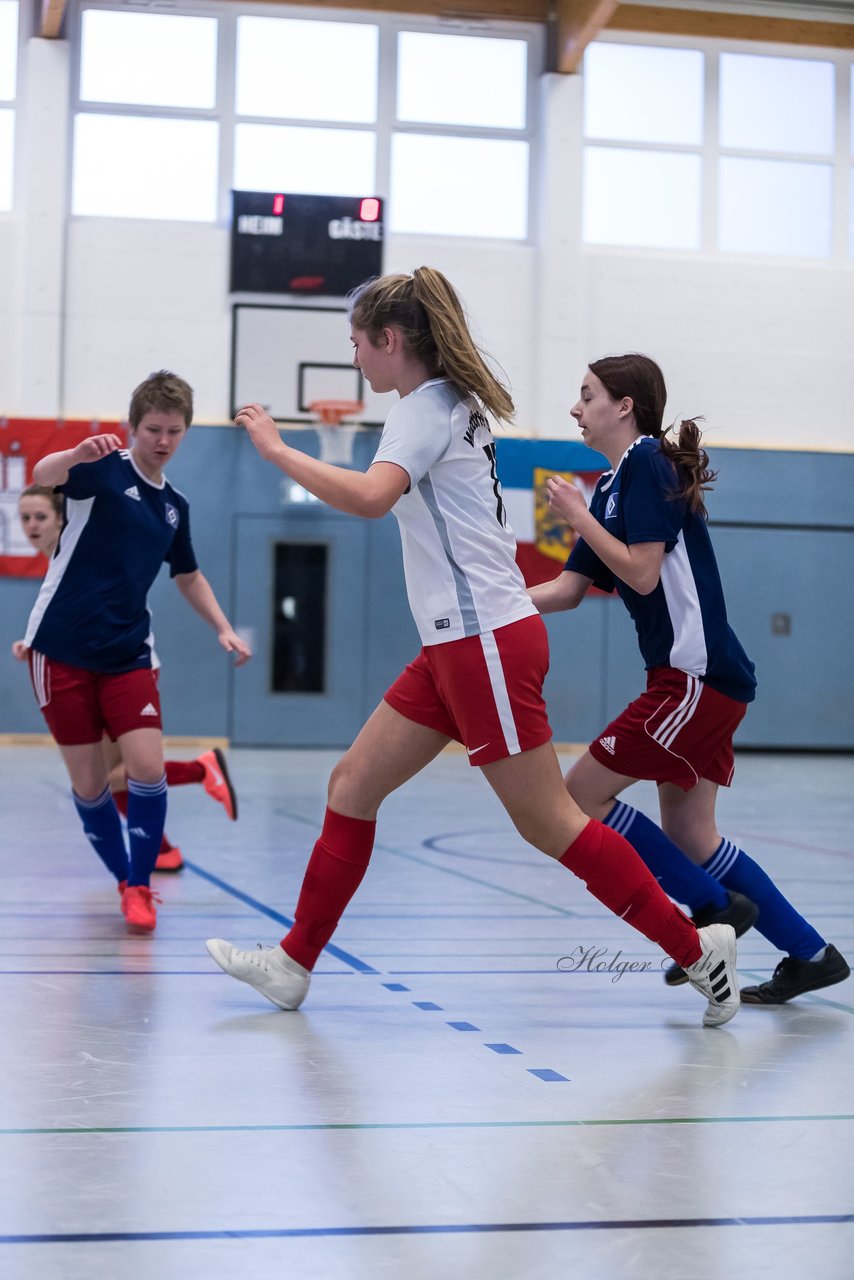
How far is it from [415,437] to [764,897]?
4.43 ft

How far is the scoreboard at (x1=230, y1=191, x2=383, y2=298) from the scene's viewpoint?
13.0 meters

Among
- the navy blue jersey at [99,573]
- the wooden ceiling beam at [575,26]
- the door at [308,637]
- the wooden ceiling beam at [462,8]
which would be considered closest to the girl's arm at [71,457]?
the navy blue jersey at [99,573]

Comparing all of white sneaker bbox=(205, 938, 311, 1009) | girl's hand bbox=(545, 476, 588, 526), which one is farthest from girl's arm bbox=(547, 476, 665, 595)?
white sneaker bbox=(205, 938, 311, 1009)

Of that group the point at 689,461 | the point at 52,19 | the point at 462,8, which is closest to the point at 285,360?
the point at 52,19

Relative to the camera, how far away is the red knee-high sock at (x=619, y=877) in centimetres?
297

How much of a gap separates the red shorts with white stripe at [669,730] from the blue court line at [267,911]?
927 millimetres

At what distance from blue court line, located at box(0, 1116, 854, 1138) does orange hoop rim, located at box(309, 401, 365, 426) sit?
10.8 meters

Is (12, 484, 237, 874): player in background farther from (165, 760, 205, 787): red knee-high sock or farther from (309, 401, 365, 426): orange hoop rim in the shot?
(309, 401, 365, 426): orange hoop rim

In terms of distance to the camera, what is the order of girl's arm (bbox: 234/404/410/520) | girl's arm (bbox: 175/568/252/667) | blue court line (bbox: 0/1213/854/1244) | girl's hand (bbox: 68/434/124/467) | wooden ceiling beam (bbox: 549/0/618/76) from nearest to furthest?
blue court line (bbox: 0/1213/854/1244)
girl's arm (bbox: 234/404/410/520)
girl's hand (bbox: 68/434/124/467)
girl's arm (bbox: 175/568/252/667)
wooden ceiling beam (bbox: 549/0/618/76)

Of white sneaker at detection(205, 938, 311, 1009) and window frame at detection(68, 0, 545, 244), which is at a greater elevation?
window frame at detection(68, 0, 545, 244)

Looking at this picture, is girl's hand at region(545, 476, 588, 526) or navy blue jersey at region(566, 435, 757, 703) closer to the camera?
girl's hand at region(545, 476, 588, 526)

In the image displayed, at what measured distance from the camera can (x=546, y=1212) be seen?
6.53 feet

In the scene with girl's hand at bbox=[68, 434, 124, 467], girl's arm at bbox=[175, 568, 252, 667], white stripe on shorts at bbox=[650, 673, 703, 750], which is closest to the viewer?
white stripe on shorts at bbox=[650, 673, 703, 750]

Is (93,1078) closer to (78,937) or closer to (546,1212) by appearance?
(546,1212)
